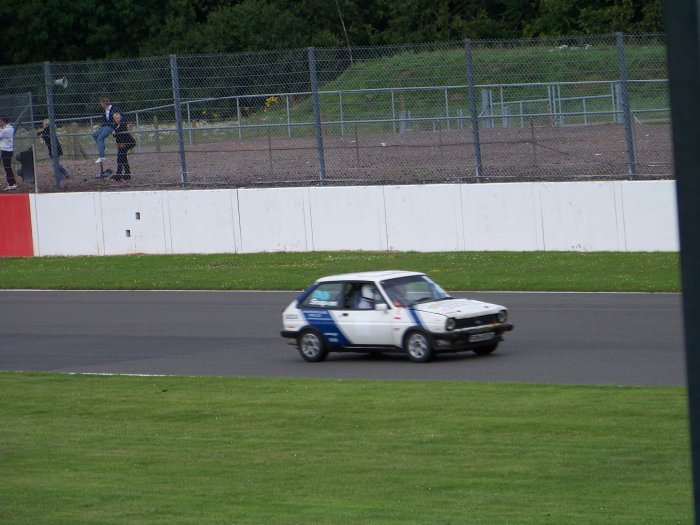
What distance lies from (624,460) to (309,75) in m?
18.2

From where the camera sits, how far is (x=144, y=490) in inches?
327

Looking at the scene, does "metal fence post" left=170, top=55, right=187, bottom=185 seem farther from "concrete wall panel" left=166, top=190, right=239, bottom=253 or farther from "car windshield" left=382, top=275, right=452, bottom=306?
"car windshield" left=382, top=275, right=452, bottom=306

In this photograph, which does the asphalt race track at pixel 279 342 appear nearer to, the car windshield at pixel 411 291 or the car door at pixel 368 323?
the car door at pixel 368 323

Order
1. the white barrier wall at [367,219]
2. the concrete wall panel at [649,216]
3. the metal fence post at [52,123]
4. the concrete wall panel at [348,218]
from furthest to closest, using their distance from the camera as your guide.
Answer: the metal fence post at [52,123] < the concrete wall panel at [348,218] < the white barrier wall at [367,219] < the concrete wall panel at [649,216]

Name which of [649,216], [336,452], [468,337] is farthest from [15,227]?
[336,452]

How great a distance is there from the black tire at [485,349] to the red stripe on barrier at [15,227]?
15.8 m

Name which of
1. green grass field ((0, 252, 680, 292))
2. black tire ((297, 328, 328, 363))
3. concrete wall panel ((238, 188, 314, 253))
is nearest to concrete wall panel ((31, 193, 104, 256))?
green grass field ((0, 252, 680, 292))

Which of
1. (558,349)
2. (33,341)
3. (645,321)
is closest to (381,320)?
(558,349)

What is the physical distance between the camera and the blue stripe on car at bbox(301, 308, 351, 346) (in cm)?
1492

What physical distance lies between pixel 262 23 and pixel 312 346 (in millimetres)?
52737

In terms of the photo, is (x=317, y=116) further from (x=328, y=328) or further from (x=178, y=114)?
(x=328, y=328)

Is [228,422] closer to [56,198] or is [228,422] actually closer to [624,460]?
[624,460]

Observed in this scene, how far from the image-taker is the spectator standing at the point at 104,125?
28000 mm

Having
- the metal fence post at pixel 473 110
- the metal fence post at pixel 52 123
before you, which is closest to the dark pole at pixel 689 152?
the metal fence post at pixel 473 110
